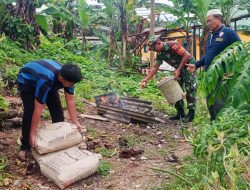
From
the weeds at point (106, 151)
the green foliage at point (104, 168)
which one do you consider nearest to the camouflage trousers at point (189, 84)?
the weeds at point (106, 151)

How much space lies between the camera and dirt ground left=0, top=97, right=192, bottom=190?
12.5ft

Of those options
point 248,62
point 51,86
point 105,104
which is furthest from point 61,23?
point 248,62

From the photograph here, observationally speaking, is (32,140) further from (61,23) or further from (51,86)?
(61,23)

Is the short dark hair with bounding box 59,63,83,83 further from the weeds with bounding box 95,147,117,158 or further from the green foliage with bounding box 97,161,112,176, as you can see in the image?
the weeds with bounding box 95,147,117,158

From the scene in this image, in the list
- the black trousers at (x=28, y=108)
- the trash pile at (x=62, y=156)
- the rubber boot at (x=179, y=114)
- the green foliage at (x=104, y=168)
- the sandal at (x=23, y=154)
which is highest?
the black trousers at (x=28, y=108)

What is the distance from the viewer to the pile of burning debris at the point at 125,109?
6070 mm

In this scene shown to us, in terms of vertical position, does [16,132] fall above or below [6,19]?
below

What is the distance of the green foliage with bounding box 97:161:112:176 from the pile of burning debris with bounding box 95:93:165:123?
6.14ft

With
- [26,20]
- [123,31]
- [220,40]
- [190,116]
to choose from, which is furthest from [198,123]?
[123,31]

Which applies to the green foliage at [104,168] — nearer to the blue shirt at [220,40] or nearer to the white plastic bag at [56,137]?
the white plastic bag at [56,137]

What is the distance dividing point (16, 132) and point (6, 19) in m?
6.16

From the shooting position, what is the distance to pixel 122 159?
4.55m

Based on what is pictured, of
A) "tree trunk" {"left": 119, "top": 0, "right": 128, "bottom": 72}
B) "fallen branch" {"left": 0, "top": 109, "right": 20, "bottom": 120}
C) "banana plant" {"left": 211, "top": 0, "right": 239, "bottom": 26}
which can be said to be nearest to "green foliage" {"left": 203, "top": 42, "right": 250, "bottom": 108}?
"fallen branch" {"left": 0, "top": 109, "right": 20, "bottom": 120}

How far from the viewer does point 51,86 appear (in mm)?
3830
